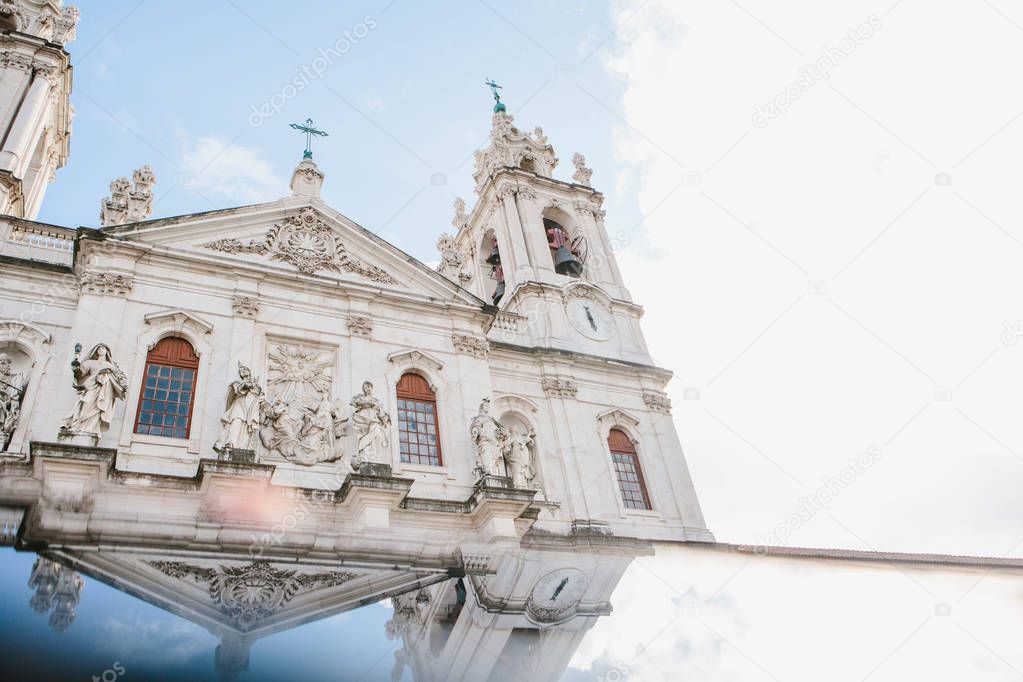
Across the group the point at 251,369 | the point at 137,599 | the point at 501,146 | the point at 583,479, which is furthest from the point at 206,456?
the point at 501,146

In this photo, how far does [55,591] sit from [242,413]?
13.9 ft

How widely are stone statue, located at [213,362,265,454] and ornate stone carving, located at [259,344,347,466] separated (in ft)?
1.82

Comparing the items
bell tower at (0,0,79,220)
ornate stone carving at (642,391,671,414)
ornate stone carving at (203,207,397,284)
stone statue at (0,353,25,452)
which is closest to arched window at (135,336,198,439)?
stone statue at (0,353,25,452)

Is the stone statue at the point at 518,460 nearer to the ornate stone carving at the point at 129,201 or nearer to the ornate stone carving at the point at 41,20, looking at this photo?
the ornate stone carving at the point at 129,201

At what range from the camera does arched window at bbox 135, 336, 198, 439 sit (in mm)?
14758

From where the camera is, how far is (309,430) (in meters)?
15.5

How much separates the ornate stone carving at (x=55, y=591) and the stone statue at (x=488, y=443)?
730 cm

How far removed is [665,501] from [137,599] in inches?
481

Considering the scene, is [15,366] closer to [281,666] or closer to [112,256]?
[112,256]

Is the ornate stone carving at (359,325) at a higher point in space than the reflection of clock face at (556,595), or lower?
higher

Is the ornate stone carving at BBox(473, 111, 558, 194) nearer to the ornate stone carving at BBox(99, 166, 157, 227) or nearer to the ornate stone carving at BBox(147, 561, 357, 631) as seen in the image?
the ornate stone carving at BBox(99, 166, 157, 227)

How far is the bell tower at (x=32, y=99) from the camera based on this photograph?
66.8ft

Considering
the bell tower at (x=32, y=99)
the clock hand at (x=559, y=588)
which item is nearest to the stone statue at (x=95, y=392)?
the bell tower at (x=32, y=99)

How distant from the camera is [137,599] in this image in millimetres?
11453
